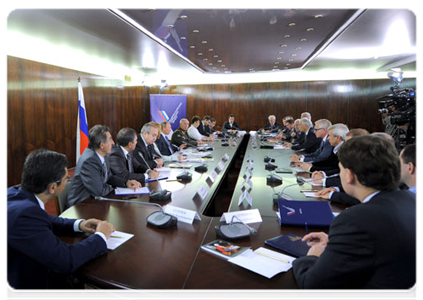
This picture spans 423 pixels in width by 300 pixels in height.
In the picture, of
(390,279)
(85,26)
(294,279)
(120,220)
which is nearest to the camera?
(390,279)

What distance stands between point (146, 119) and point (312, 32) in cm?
770

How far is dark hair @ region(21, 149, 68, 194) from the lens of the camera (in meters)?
A: 1.38

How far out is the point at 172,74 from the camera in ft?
38.4

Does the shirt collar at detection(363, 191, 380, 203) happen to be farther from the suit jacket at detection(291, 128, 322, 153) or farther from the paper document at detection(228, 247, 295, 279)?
the suit jacket at detection(291, 128, 322, 153)

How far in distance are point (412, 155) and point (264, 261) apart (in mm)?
1172

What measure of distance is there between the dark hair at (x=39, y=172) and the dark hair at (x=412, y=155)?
6.27ft

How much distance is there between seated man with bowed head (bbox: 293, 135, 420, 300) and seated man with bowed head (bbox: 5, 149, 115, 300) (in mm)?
902

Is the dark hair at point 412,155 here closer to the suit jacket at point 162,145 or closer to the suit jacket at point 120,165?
the suit jacket at point 120,165

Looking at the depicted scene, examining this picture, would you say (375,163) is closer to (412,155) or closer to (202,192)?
(412,155)

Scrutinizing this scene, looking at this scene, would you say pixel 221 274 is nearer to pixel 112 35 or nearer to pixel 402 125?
pixel 112 35

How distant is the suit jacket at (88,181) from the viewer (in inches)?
92.0

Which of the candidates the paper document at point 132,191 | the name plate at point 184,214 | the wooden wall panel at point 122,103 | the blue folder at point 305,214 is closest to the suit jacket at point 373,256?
the blue folder at point 305,214

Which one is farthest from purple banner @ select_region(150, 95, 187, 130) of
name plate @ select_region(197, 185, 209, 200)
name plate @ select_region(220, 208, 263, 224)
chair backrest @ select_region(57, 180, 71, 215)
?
name plate @ select_region(220, 208, 263, 224)
